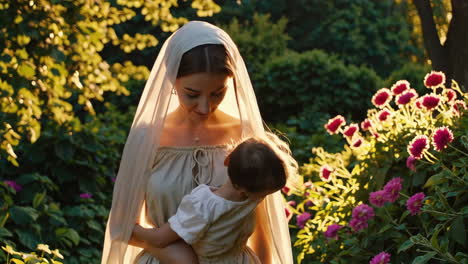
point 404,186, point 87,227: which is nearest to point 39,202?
point 87,227

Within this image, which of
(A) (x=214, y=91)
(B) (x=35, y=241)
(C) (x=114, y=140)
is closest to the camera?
(A) (x=214, y=91)

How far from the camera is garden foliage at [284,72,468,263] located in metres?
3.50

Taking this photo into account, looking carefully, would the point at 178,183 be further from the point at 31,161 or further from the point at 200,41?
the point at 31,161

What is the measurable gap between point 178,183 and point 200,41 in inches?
18.8

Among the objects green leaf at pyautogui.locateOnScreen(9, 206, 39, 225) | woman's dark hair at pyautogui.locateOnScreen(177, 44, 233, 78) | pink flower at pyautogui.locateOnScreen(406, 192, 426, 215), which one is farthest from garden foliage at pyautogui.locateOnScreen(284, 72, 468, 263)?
green leaf at pyautogui.locateOnScreen(9, 206, 39, 225)

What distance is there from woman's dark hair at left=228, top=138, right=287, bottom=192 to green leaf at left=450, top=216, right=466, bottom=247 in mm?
1175

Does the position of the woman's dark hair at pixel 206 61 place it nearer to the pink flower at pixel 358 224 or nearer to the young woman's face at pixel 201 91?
the young woman's face at pixel 201 91

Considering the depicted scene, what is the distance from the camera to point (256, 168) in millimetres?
2518

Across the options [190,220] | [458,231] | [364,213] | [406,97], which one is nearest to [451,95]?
[406,97]

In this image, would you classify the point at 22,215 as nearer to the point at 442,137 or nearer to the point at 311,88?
the point at 442,137

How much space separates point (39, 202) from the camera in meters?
5.18

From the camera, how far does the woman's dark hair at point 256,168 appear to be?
8.27 ft

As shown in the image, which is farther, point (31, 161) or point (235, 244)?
point (31, 161)

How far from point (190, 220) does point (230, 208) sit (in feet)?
0.44
